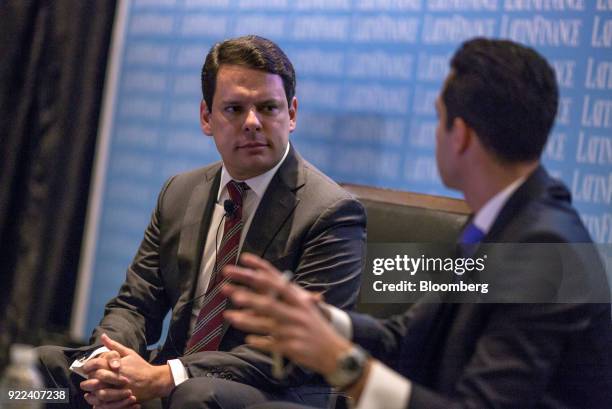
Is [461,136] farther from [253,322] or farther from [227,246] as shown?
[227,246]

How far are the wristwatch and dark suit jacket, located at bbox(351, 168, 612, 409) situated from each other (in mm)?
115

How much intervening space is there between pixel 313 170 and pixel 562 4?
97cm

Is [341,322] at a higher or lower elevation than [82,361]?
higher

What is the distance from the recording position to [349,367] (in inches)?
55.2

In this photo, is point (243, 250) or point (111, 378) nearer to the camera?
point (111, 378)

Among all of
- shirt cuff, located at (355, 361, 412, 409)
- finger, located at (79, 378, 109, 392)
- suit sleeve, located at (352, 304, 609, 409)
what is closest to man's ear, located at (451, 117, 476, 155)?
suit sleeve, located at (352, 304, 609, 409)

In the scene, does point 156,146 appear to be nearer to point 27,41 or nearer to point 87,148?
point 87,148

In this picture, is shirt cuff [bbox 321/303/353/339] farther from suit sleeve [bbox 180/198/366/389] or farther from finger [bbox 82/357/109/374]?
finger [bbox 82/357/109/374]

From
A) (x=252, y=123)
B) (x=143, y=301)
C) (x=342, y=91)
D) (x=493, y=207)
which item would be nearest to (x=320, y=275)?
(x=252, y=123)

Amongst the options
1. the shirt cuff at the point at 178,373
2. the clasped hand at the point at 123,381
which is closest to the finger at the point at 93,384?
the clasped hand at the point at 123,381

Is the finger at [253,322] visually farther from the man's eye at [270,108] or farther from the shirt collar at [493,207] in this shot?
the man's eye at [270,108]

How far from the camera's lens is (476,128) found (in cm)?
160

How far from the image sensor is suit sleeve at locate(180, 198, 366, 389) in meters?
2.21

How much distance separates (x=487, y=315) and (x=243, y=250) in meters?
0.97
